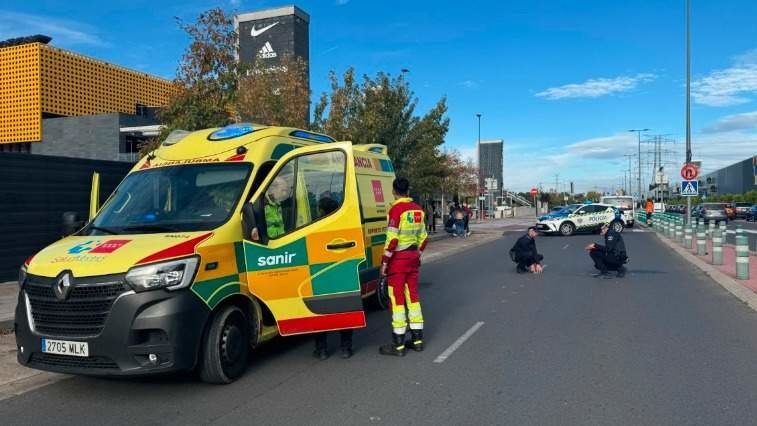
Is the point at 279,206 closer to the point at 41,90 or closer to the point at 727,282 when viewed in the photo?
the point at 727,282

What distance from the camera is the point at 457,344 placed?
7.02 m

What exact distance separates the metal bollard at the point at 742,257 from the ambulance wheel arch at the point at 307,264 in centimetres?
928

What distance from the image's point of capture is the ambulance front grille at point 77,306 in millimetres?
4883

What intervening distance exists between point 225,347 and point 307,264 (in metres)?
1.11

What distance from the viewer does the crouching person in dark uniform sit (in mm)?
12867

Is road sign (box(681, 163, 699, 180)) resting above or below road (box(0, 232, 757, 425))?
above

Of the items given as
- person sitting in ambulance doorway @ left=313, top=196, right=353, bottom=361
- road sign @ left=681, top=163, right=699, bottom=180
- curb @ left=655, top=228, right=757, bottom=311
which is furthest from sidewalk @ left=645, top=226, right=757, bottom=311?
person sitting in ambulance doorway @ left=313, top=196, right=353, bottom=361

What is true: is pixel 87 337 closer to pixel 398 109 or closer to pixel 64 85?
pixel 398 109

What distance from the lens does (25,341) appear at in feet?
17.0

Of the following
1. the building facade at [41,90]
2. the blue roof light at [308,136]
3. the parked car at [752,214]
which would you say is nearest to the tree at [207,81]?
the blue roof light at [308,136]

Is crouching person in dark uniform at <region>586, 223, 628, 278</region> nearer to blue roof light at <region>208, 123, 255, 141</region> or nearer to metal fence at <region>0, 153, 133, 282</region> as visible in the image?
blue roof light at <region>208, 123, 255, 141</region>

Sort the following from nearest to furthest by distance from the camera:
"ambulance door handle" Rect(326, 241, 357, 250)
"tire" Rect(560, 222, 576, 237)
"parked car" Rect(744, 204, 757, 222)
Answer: "ambulance door handle" Rect(326, 241, 357, 250) → "tire" Rect(560, 222, 576, 237) → "parked car" Rect(744, 204, 757, 222)

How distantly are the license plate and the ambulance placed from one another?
0.03 ft

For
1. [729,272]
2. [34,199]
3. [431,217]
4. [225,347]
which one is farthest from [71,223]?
[431,217]
